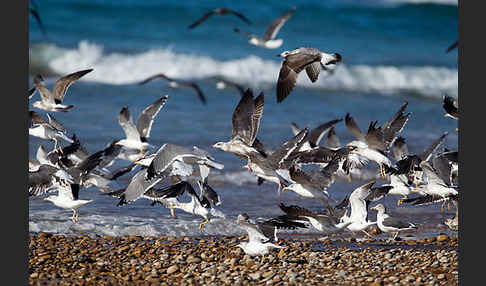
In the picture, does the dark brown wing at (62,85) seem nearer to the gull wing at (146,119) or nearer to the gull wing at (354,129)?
the gull wing at (146,119)

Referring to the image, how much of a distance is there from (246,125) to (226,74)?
978 centimetres

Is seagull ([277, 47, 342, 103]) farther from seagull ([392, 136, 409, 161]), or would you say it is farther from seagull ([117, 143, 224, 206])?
seagull ([392, 136, 409, 161])

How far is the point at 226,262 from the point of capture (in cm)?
553

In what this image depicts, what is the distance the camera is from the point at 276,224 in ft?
18.9

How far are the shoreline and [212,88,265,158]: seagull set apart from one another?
2.91 ft

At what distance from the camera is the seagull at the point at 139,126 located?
26.4 feet

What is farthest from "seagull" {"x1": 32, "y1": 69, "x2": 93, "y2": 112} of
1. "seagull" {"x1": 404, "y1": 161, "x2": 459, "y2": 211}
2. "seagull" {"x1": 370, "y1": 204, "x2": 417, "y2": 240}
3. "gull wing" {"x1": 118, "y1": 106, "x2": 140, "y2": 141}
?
"seagull" {"x1": 404, "y1": 161, "x2": 459, "y2": 211}

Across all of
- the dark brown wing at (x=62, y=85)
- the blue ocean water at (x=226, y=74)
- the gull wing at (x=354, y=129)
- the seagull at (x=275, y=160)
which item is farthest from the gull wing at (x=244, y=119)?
the dark brown wing at (x=62, y=85)

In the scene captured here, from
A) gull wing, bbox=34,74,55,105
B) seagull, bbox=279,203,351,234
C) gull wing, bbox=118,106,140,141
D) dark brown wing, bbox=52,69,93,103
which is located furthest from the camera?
gull wing, bbox=34,74,55,105

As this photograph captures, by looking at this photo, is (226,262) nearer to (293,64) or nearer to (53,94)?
(293,64)

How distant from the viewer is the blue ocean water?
7707mm

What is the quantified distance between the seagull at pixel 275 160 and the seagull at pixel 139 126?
1.85 metres

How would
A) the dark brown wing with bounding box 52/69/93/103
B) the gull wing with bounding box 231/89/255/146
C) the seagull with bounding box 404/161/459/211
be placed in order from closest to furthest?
the gull wing with bounding box 231/89/255/146
the seagull with bounding box 404/161/459/211
the dark brown wing with bounding box 52/69/93/103

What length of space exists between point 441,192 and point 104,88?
341 inches
